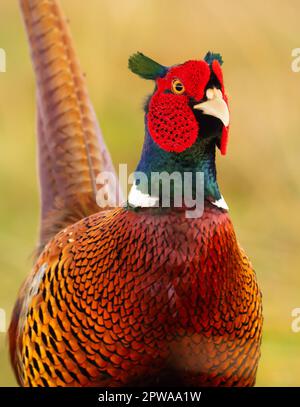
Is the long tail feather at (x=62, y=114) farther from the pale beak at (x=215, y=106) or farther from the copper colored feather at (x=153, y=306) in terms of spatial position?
the pale beak at (x=215, y=106)

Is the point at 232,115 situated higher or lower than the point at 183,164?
higher

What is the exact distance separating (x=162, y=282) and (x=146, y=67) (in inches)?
26.5

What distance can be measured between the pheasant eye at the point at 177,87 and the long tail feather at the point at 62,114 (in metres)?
1.05

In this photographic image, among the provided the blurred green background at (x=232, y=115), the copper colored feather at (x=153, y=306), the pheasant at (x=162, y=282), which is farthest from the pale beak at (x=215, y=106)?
the blurred green background at (x=232, y=115)

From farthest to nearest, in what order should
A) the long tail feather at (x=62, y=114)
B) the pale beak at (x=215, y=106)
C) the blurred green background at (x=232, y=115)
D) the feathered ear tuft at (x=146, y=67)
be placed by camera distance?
the blurred green background at (x=232, y=115), the long tail feather at (x=62, y=114), the feathered ear tuft at (x=146, y=67), the pale beak at (x=215, y=106)

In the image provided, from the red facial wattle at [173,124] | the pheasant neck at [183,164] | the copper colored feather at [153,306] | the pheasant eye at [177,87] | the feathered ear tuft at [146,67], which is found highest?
the feathered ear tuft at [146,67]

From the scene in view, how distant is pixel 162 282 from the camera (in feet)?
8.55

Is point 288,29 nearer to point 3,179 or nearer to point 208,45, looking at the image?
point 208,45

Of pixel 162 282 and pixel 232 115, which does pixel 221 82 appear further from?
pixel 232 115

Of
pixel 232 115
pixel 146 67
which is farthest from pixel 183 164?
pixel 232 115

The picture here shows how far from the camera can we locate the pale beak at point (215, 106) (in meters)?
2.46

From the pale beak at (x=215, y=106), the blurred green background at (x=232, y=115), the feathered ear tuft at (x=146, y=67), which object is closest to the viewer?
the pale beak at (x=215, y=106)

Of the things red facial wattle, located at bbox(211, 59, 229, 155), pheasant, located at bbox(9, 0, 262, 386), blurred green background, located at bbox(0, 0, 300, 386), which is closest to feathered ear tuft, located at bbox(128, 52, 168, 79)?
pheasant, located at bbox(9, 0, 262, 386)

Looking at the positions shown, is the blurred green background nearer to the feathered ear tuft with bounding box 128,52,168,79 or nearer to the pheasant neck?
the pheasant neck
